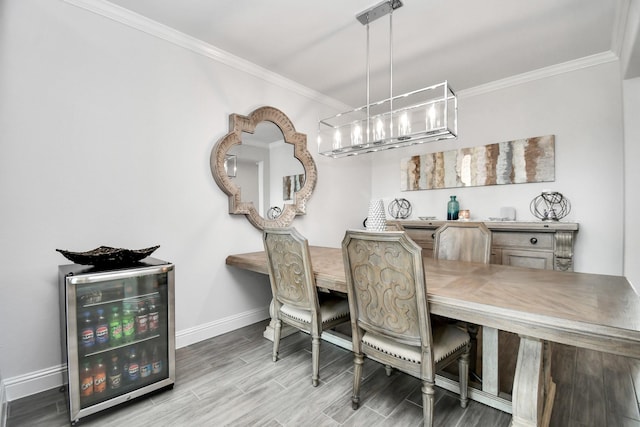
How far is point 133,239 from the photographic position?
217cm

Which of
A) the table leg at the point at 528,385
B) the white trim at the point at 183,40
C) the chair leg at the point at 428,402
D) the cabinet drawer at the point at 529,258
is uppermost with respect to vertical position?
the white trim at the point at 183,40

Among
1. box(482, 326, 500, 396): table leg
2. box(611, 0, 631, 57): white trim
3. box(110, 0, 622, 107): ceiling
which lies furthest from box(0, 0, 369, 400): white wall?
box(611, 0, 631, 57): white trim

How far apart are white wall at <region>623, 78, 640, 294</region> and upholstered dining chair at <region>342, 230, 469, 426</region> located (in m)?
1.88

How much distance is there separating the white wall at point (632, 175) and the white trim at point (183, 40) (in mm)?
3009

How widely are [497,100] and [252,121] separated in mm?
2873

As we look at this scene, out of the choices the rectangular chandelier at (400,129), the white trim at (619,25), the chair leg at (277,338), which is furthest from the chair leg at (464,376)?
Answer: the white trim at (619,25)

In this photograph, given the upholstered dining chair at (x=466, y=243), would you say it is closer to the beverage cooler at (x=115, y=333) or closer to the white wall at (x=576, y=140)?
the white wall at (x=576, y=140)

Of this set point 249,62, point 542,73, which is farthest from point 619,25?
point 249,62

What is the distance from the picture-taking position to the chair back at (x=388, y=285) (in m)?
1.32

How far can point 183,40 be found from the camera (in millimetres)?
2457

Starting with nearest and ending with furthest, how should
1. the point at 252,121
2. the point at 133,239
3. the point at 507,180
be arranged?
1. the point at 133,239
2. the point at 252,121
3. the point at 507,180

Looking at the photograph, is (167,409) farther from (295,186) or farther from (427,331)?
(295,186)

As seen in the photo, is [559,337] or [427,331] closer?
[559,337]

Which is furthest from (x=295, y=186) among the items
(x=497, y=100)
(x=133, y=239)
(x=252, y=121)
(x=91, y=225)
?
(x=497, y=100)
